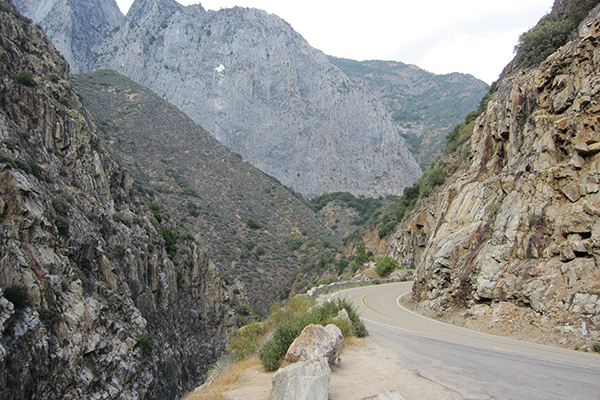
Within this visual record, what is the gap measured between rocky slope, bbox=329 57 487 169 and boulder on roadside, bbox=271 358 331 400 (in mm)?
109797

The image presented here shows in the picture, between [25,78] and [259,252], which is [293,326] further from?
[259,252]

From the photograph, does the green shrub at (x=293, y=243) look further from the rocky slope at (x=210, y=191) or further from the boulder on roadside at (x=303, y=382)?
the boulder on roadside at (x=303, y=382)

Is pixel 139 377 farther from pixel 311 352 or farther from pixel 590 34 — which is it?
pixel 590 34

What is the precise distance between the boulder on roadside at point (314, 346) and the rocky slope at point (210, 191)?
118ft

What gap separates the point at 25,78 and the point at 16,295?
16767 millimetres

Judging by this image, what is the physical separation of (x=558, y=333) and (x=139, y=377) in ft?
68.9

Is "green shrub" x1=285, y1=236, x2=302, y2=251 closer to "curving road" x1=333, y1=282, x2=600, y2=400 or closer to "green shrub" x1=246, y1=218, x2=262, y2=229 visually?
"green shrub" x1=246, y1=218, x2=262, y2=229

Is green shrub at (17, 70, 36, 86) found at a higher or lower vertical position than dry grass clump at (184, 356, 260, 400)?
higher

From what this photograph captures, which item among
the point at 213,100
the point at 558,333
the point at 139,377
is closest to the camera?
the point at 558,333

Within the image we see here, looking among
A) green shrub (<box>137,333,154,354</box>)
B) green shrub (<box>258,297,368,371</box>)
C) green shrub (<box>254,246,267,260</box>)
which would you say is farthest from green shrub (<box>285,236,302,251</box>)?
green shrub (<box>258,297,368,371</box>)

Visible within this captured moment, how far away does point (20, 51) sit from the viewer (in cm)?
2606

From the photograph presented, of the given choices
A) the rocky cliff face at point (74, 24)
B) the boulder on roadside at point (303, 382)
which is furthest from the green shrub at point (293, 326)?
the rocky cliff face at point (74, 24)

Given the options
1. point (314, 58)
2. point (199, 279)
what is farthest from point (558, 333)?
point (314, 58)

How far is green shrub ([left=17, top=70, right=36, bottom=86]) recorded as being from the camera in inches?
945
